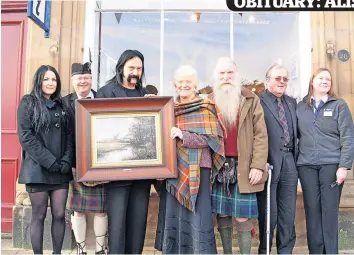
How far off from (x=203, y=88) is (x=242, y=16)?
1293mm

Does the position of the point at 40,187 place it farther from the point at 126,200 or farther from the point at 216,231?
the point at 216,231

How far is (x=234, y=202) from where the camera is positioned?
3207mm

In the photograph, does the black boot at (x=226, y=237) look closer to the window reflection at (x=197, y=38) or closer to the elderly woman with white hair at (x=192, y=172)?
the elderly woman with white hair at (x=192, y=172)

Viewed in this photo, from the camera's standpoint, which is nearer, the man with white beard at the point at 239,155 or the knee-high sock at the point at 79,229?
the man with white beard at the point at 239,155

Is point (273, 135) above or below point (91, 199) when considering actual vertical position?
above

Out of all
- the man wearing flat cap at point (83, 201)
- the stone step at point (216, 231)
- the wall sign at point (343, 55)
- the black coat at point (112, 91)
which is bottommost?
the stone step at point (216, 231)

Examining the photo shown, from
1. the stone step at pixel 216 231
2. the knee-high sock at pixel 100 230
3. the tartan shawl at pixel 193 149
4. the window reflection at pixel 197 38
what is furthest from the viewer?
the window reflection at pixel 197 38

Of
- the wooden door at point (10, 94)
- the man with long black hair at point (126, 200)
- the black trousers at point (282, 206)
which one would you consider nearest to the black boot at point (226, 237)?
the black trousers at point (282, 206)

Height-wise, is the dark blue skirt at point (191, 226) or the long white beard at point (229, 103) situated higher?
the long white beard at point (229, 103)

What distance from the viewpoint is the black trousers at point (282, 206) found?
3.48m

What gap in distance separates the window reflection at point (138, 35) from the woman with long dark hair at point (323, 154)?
7.65 feet

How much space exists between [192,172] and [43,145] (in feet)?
4.32

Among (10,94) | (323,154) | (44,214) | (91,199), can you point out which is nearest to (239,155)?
(323,154)

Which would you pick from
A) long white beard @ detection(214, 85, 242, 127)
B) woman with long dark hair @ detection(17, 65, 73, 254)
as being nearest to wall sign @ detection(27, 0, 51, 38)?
woman with long dark hair @ detection(17, 65, 73, 254)
